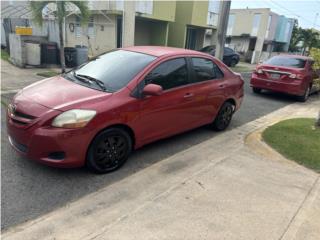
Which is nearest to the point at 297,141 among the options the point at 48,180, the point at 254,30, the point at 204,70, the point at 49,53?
the point at 204,70

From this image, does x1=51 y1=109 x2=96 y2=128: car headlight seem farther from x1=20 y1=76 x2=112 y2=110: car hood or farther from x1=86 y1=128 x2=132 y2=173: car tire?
x1=86 y1=128 x2=132 y2=173: car tire

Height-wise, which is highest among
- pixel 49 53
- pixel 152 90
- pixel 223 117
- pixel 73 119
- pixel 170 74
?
pixel 170 74

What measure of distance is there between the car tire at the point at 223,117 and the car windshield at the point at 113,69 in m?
2.16

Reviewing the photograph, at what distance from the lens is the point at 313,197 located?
146 inches

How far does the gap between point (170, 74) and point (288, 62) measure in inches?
286

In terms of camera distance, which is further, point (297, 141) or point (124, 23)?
point (124, 23)

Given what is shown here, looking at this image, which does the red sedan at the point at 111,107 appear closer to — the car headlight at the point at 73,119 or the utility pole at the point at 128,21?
the car headlight at the point at 73,119

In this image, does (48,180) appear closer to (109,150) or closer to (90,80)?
(109,150)

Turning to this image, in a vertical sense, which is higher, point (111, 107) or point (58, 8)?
point (58, 8)

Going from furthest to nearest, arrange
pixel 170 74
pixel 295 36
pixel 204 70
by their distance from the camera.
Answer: pixel 295 36, pixel 204 70, pixel 170 74

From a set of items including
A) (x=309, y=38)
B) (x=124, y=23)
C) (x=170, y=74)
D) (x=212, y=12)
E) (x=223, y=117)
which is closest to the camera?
(x=170, y=74)

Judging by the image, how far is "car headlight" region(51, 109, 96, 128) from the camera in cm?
343

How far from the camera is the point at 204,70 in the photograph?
17.6 feet

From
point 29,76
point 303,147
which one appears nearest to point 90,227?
point 303,147
